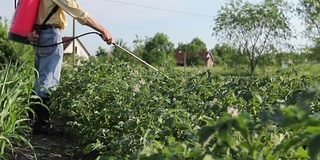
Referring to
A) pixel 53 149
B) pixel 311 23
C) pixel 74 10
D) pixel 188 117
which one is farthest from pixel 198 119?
pixel 311 23

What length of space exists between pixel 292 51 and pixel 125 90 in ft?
102

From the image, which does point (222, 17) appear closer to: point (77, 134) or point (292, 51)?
point (292, 51)

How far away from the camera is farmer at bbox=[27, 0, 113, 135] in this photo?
4.33 m

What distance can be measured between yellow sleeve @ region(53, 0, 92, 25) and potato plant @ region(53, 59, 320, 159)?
1.74 ft

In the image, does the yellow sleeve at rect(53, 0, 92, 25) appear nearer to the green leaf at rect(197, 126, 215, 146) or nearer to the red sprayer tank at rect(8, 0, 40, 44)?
the red sprayer tank at rect(8, 0, 40, 44)

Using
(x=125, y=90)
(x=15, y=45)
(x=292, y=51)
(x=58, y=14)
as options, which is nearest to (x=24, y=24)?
(x=58, y=14)

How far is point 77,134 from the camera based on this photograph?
361 centimetres

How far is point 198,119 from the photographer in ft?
7.32

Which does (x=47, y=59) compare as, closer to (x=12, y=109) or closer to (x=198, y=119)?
(x=12, y=109)

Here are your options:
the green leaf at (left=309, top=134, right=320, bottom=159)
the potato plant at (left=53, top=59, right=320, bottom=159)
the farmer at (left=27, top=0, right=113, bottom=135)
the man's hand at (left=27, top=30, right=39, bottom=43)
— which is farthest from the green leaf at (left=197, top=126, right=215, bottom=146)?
the man's hand at (left=27, top=30, right=39, bottom=43)

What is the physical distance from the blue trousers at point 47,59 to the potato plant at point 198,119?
0.20m

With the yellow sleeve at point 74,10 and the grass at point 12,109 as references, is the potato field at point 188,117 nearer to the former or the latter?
the grass at point 12,109

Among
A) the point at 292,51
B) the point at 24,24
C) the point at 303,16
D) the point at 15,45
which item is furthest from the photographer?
the point at 292,51

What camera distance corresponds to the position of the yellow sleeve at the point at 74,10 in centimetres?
427
